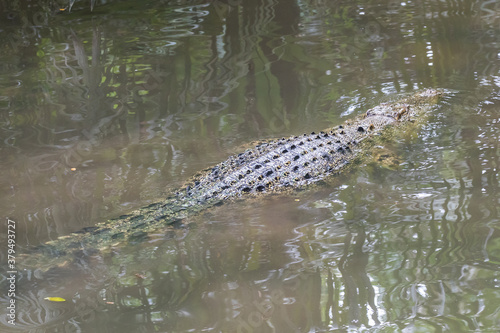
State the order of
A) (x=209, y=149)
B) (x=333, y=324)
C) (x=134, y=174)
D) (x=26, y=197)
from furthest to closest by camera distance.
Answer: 1. (x=209, y=149)
2. (x=134, y=174)
3. (x=26, y=197)
4. (x=333, y=324)

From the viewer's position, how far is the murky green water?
3.53 metres

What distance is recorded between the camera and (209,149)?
5.92m

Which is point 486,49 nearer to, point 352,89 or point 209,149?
point 352,89

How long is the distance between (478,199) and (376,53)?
12.7 ft

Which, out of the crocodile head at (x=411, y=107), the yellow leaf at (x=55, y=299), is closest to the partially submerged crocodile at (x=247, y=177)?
the crocodile head at (x=411, y=107)

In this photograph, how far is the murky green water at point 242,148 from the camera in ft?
11.6

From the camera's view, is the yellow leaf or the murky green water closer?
the murky green water

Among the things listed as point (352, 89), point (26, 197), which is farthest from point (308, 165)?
point (26, 197)

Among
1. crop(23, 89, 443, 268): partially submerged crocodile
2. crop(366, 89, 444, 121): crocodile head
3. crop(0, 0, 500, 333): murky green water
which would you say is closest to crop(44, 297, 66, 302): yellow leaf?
crop(0, 0, 500, 333): murky green water

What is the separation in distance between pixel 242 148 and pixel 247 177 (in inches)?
35.6

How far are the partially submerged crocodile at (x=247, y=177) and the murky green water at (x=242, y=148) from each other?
17 cm

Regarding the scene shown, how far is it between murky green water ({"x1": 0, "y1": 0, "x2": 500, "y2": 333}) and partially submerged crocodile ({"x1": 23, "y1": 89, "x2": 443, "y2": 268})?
0.17m

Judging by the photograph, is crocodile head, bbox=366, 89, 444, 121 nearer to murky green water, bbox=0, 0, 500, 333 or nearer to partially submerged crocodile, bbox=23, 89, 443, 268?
murky green water, bbox=0, 0, 500, 333

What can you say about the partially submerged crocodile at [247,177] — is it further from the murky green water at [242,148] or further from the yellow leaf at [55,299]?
the yellow leaf at [55,299]
